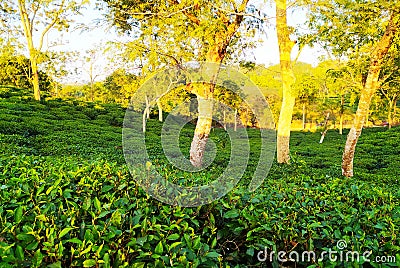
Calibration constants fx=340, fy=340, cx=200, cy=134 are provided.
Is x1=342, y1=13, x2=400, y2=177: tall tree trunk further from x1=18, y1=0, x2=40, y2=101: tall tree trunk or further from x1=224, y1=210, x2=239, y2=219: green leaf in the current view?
x1=18, y1=0, x2=40, y2=101: tall tree trunk

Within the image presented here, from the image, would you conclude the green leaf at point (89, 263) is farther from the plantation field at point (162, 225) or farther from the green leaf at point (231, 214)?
the green leaf at point (231, 214)

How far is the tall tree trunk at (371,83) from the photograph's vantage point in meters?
7.83

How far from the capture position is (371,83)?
8.23 m

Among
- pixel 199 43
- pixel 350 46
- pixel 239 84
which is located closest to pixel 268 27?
pixel 199 43

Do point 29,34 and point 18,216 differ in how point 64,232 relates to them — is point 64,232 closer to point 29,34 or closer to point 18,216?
point 18,216

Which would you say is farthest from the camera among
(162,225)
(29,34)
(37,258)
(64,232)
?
(29,34)

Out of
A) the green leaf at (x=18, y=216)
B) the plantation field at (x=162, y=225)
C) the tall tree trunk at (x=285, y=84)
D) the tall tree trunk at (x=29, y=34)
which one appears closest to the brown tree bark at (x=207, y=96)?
the tall tree trunk at (x=285, y=84)

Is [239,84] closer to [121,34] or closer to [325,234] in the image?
[325,234]

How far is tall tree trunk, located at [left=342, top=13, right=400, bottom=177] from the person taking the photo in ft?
25.7

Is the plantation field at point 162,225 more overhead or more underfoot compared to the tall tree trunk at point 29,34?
more underfoot

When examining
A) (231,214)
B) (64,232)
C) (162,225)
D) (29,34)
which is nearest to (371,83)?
(231,214)

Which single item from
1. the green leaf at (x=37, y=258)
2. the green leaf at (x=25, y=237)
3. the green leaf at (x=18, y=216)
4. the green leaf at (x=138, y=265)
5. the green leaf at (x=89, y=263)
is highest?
the green leaf at (x=18, y=216)

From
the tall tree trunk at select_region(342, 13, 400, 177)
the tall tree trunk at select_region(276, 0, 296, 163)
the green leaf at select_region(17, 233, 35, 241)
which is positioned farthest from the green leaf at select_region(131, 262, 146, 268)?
the tall tree trunk at select_region(276, 0, 296, 163)

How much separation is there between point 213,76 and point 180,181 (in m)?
6.65
